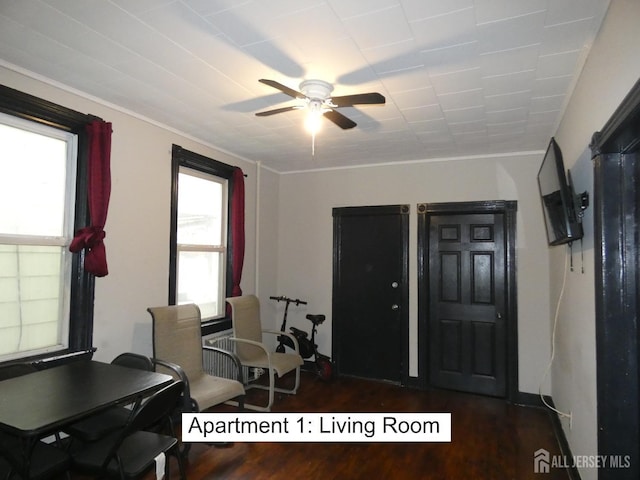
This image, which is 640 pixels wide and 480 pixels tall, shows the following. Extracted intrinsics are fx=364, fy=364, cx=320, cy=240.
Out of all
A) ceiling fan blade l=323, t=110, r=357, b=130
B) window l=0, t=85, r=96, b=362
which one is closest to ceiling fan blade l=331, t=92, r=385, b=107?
ceiling fan blade l=323, t=110, r=357, b=130

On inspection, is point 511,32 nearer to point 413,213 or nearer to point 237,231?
point 413,213

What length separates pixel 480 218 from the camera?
4.02 metres

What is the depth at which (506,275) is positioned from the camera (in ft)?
12.6

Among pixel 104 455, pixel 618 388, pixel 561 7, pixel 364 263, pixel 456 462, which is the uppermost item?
pixel 561 7

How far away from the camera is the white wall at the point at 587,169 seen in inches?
57.3

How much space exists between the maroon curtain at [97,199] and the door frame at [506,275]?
10.3ft

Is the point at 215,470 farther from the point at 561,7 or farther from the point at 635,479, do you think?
the point at 561,7

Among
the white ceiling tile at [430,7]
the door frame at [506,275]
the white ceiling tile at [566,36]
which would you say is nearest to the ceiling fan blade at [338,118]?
the white ceiling tile at [430,7]

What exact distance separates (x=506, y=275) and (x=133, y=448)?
142 inches

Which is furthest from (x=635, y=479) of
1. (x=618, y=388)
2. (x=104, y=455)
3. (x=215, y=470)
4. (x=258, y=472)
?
(x=104, y=455)

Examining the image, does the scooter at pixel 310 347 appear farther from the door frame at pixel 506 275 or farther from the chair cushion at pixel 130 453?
the chair cushion at pixel 130 453

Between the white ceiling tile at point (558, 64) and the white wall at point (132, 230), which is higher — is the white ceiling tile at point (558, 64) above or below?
→ above

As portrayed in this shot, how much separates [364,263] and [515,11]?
10.3ft

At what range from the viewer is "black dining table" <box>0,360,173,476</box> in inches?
59.7
